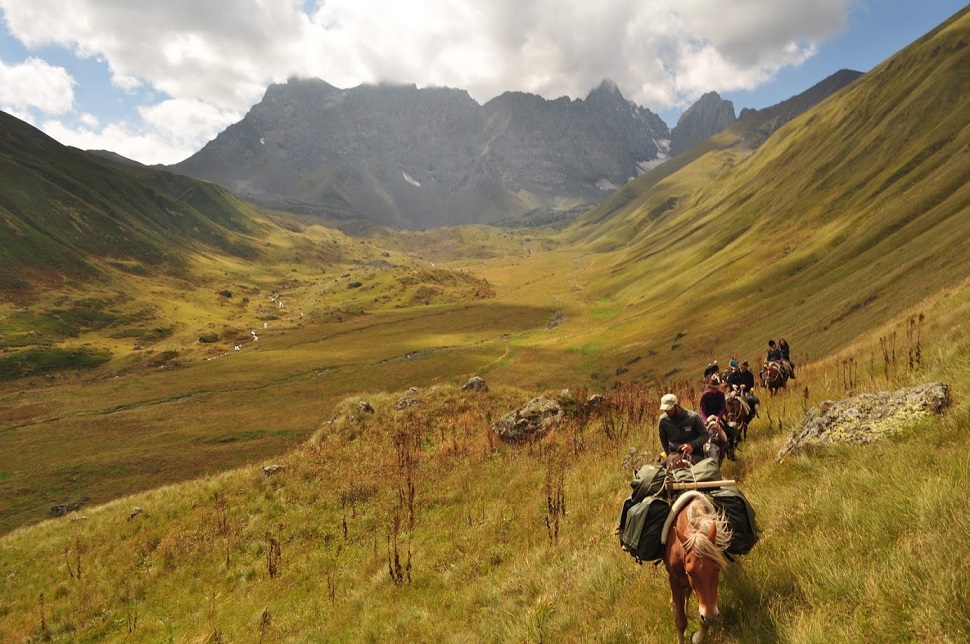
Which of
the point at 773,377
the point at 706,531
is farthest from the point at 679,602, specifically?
the point at 773,377

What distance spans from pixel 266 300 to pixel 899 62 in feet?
710

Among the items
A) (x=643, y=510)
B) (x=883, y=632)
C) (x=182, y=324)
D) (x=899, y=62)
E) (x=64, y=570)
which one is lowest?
(x=64, y=570)

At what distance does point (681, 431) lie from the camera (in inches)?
391

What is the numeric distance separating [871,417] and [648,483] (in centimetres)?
582

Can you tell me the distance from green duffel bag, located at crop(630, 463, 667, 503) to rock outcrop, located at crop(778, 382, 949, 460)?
453cm

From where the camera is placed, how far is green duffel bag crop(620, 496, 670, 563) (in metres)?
6.17

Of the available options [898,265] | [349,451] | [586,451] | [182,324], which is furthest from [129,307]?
[898,265]

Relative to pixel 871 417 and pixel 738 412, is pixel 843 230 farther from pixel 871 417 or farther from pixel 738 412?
pixel 871 417

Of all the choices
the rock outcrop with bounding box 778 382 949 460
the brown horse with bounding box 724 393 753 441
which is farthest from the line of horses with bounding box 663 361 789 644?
the brown horse with bounding box 724 393 753 441

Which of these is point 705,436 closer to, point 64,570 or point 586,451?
point 586,451

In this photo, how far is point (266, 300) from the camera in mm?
193750

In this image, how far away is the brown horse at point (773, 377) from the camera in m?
19.0

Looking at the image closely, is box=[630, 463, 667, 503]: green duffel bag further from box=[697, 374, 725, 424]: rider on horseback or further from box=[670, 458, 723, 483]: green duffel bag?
box=[697, 374, 725, 424]: rider on horseback

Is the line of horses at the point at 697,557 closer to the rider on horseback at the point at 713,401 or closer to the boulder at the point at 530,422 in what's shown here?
the rider on horseback at the point at 713,401
